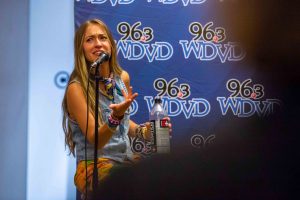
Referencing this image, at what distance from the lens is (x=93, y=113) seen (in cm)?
230

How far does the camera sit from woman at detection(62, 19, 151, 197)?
2252 millimetres

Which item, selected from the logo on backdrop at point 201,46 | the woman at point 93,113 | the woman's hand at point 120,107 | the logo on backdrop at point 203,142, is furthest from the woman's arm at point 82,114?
the logo on backdrop at point 203,142

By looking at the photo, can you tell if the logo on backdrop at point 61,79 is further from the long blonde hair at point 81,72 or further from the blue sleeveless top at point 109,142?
the blue sleeveless top at point 109,142

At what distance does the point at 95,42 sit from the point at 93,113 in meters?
0.44

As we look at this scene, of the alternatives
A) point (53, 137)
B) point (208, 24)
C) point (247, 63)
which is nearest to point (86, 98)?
point (53, 137)

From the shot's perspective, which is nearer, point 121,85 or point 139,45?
point 121,85

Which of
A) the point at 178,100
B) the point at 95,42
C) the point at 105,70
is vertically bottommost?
the point at 178,100

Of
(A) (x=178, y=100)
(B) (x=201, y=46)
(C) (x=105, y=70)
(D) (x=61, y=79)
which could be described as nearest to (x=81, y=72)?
(C) (x=105, y=70)

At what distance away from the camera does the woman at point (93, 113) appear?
2.25 metres

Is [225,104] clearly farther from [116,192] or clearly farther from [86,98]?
[116,192]

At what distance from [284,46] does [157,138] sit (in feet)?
5.13

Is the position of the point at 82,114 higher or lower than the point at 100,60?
lower

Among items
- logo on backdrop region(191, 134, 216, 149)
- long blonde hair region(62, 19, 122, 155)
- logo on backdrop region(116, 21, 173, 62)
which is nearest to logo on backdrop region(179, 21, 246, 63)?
logo on backdrop region(116, 21, 173, 62)

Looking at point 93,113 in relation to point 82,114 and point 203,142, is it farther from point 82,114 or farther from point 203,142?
point 203,142
